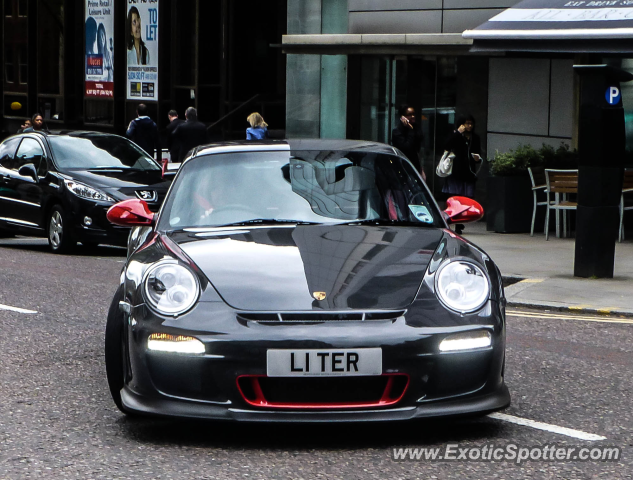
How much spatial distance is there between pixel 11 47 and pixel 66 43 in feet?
13.6

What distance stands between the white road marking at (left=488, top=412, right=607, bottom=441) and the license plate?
1055mm

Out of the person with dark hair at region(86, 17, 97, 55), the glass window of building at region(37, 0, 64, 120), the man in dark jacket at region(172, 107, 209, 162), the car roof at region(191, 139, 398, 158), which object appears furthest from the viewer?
the glass window of building at region(37, 0, 64, 120)

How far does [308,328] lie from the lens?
15.1 ft

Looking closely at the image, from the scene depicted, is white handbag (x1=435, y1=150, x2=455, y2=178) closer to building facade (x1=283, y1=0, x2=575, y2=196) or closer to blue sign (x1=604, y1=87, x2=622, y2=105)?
building facade (x1=283, y1=0, x2=575, y2=196)

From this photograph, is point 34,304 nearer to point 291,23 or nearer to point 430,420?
point 430,420

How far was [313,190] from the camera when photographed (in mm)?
5910

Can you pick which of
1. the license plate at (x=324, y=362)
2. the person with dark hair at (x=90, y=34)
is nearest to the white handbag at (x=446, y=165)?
the license plate at (x=324, y=362)

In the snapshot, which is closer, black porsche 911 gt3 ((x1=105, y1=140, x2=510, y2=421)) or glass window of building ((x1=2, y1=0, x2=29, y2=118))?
black porsche 911 gt3 ((x1=105, y1=140, x2=510, y2=421))

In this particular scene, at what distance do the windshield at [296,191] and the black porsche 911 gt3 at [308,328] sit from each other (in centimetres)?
29

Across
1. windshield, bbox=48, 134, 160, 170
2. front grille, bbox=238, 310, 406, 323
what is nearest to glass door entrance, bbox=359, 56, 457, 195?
windshield, bbox=48, 134, 160, 170

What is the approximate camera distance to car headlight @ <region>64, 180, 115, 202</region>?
1357 centimetres

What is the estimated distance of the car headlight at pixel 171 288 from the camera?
4766mm

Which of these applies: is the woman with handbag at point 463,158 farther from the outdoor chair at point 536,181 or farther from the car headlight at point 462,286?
the car headlight at point 462,286

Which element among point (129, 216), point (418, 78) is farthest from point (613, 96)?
point (418, 78)
